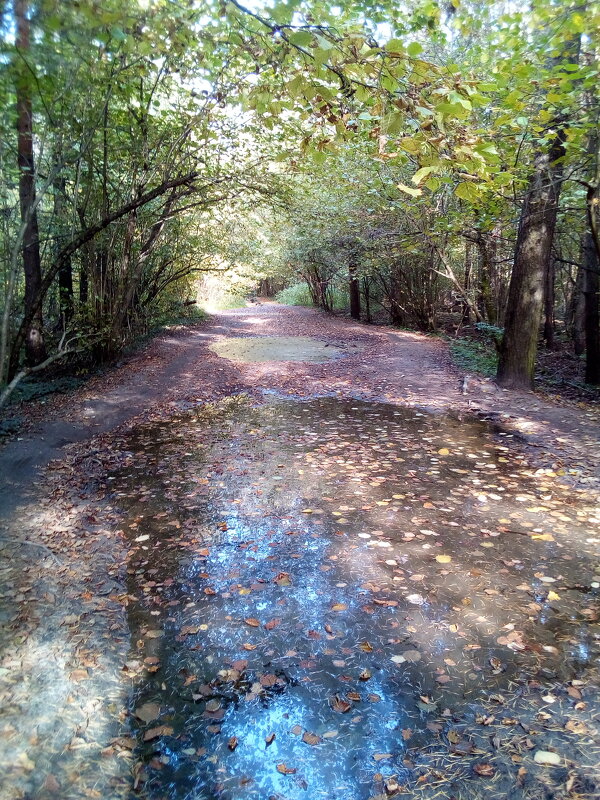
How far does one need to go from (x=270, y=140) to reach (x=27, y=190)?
4.58m

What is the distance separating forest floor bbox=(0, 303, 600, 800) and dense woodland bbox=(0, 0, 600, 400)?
242 centimetres

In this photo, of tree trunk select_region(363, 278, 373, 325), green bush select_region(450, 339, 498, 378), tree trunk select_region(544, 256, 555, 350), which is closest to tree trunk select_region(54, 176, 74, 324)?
green bush select_region(450, 339, 498, 378)

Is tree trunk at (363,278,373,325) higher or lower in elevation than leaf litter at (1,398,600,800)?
higher

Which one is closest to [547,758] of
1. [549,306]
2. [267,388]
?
[267,388]

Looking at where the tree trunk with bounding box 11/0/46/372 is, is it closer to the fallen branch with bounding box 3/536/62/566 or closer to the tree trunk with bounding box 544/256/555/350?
the fallen branch with bounding box 3/536/62/566

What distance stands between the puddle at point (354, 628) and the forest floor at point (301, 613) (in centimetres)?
1

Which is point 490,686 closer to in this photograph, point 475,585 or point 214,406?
point 475,585

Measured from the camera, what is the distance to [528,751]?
7.94ft

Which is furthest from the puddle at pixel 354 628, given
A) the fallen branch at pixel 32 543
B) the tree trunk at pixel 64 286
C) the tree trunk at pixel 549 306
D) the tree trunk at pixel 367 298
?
the tree trunk at pixel 367 298

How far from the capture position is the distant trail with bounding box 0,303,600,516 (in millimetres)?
6449

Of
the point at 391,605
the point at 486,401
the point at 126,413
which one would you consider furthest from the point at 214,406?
the point at 391,605

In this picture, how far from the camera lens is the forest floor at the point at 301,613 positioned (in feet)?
7.96

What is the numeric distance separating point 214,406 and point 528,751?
7511 millimetres

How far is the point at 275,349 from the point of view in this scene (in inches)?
610
